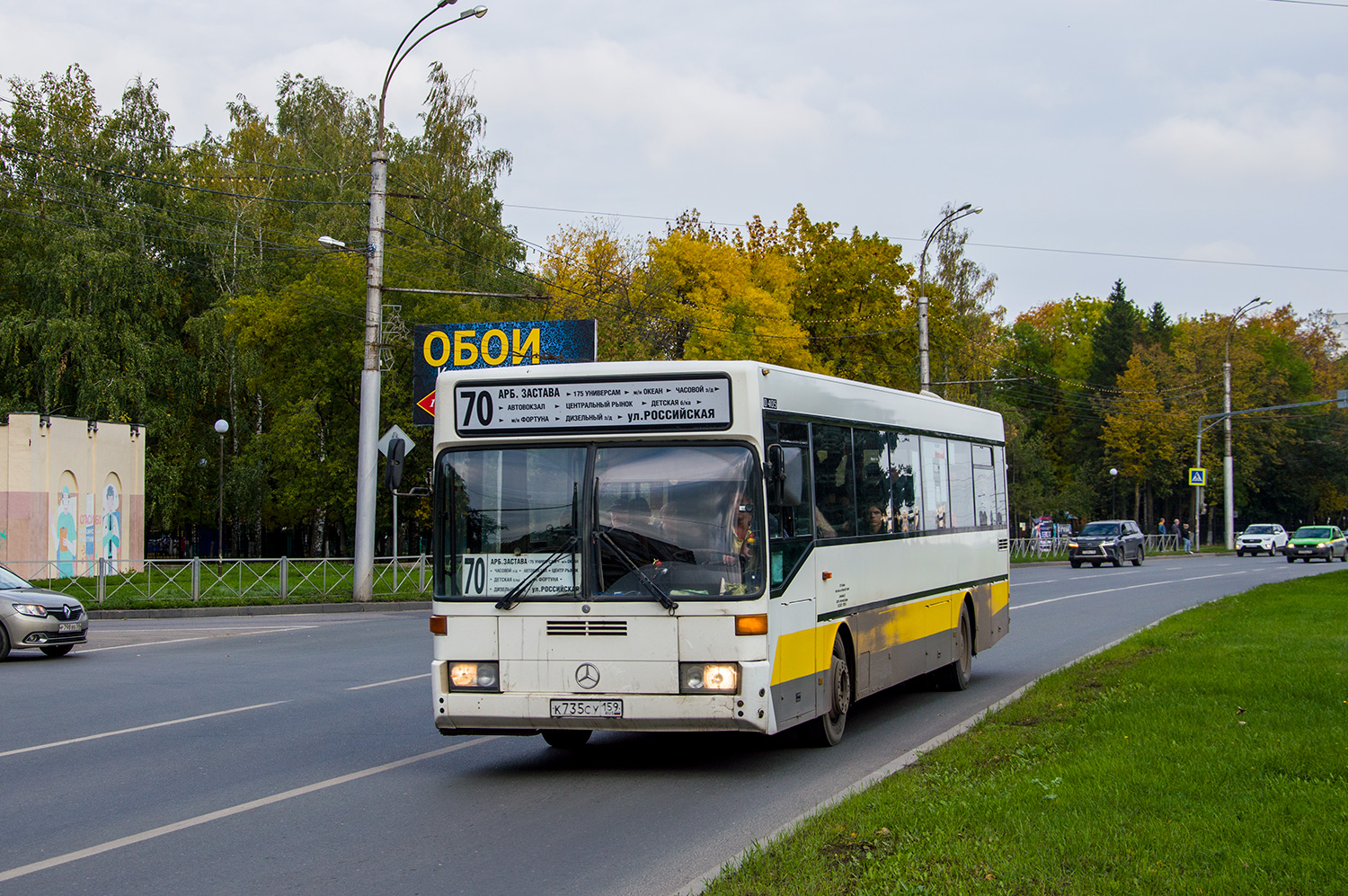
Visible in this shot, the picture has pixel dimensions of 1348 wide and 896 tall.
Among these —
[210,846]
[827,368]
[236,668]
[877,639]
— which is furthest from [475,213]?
[210,846]

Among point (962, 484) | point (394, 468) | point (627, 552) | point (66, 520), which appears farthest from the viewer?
point (66, 520)

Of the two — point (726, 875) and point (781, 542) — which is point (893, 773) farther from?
point (726, 875)

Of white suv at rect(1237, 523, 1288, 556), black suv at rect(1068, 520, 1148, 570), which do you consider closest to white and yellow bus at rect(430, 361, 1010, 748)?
black suv at rect(1068, 520, 1148, 570)

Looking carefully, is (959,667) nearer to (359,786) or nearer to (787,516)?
(787,516)

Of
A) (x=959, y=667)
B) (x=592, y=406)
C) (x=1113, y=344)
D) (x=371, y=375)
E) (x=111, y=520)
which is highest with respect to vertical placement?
(x=1113, y=344)

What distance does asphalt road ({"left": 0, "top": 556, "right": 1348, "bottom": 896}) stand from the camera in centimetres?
675

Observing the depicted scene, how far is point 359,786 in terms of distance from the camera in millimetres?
8953

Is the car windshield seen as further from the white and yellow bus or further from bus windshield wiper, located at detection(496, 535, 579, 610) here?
bus windshield wiper, located at detection(496, 535, 579, 610)

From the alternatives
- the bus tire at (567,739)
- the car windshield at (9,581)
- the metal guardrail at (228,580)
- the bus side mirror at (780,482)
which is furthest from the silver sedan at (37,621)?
the bus side mirror at (780,482)

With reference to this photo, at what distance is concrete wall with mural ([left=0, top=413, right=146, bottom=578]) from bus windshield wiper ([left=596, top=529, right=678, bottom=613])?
2486 centimetres

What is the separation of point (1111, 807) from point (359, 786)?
4.76 metres

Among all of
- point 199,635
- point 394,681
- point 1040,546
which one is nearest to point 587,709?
point 394,681

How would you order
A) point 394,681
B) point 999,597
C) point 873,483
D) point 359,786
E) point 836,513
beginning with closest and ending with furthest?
point 359,786, point 836,513, point 873,483, point 394,681, point 999,597

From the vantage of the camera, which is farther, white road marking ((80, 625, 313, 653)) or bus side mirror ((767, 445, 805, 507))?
white road marking ((80, 625, 313, 653))
